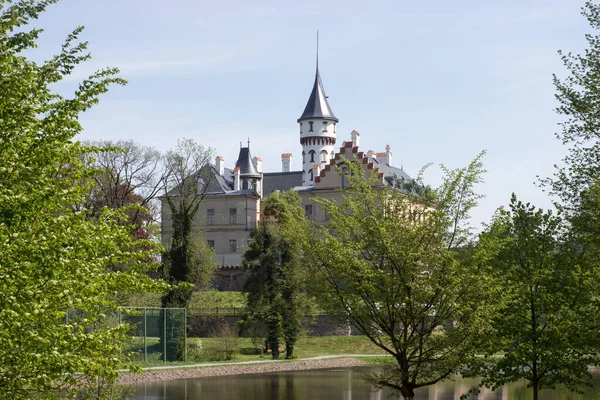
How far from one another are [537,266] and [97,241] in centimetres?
1362

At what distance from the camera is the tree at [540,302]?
19.9m

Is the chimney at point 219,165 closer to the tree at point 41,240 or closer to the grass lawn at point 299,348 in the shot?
the grass lawn at point 299,348

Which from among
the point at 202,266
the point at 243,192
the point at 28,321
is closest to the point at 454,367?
the point at 28,321

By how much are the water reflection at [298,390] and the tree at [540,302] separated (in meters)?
6.33

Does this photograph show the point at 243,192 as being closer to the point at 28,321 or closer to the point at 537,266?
the point at 537,266

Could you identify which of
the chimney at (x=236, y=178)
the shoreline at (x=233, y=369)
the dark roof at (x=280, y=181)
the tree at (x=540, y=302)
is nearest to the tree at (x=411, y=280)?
the tree at (x=540, y=302)

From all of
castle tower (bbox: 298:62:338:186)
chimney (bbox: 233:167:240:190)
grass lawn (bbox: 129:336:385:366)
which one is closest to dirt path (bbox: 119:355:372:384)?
grass lawn (bbox: 129:336:385:366)

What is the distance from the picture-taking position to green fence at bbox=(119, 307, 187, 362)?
39.5 metres

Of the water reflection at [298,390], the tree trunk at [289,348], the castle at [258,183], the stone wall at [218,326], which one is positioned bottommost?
the water reflection at [298,390]

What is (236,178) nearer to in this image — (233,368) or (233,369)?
(233,368)

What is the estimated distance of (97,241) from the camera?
10609mm

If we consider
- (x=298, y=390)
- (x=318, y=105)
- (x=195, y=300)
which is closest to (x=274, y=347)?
(x=195, y=300)

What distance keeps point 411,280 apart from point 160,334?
887 inches

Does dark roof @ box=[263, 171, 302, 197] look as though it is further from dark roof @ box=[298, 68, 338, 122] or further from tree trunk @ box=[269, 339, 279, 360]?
tree trunk @ box=[269, 339, 279, 360]
